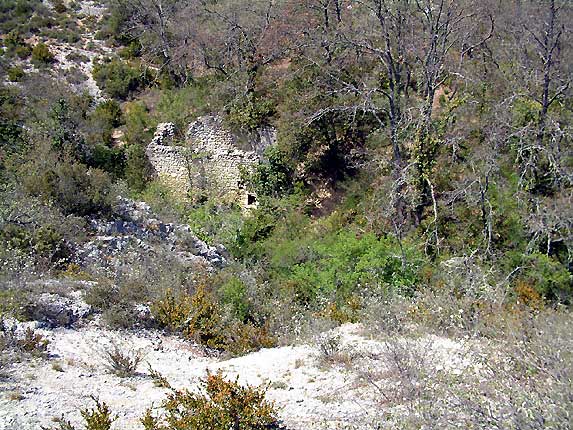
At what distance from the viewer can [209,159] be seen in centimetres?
1617

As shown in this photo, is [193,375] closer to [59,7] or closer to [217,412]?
[217,412]

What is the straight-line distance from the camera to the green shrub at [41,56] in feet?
70.0

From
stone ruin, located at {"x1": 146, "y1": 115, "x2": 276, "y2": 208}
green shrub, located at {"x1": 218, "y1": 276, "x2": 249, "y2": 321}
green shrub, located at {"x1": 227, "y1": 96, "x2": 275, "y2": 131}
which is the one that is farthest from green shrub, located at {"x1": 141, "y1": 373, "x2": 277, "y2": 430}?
green shrub, located at {"x1": 227, "y1": 96, "x2": 275, "y2": 131}

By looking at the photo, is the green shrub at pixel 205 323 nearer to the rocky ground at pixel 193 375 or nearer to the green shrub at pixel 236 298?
the rocky ground at pixel 193 375

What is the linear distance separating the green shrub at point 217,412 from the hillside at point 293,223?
2cm

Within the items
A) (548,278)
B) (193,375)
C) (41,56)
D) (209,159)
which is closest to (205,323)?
(193,375)

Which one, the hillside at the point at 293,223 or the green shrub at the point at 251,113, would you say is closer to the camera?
the hillside at the point at 293,223

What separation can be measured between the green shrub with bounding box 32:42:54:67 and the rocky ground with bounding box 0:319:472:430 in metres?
16.4

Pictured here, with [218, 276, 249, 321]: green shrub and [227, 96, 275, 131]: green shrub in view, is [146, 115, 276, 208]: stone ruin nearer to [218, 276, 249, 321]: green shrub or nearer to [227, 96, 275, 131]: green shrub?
[227, 96, 275, 131]: green shrub

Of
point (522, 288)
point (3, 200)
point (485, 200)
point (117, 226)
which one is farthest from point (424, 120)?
point (3, 200)

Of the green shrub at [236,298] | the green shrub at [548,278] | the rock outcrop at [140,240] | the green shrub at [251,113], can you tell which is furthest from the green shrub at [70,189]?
the green shrub at [548,278]

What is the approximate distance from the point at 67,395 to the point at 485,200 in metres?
8.30

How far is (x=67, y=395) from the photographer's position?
19.3ft

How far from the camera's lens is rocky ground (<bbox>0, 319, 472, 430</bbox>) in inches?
216
